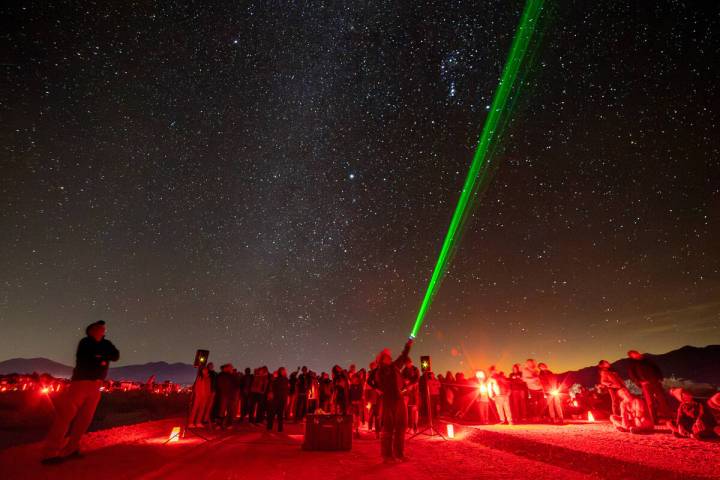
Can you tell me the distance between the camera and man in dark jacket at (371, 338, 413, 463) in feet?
22.1

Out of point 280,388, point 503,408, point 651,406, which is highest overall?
point 280,388

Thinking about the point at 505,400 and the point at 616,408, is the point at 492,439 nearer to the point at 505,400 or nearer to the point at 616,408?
the point at 505,400

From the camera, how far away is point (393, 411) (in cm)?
677

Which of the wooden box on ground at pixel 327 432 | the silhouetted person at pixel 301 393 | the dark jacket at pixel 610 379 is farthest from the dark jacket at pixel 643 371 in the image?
the silhouetted person at pixel 301 393

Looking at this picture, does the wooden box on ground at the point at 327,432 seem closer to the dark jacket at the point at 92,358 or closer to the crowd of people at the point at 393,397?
the crowd of people at the point at 393,397

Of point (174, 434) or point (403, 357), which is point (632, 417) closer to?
point (403, 357)

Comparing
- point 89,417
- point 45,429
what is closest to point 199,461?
point 89,417

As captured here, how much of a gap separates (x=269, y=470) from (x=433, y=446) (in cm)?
446

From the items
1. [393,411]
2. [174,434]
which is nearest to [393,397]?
[393,411]

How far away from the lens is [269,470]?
230 inches

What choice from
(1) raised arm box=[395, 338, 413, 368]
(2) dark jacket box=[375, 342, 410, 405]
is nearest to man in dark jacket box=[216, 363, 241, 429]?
(2) dark jacket box=[375, 342, 410, 405]

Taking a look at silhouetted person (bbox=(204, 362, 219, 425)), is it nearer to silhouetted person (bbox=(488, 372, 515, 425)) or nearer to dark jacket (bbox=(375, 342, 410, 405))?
dark jacket (bbox=(375, 342, 410, 405))

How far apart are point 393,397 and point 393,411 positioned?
0.24 metres

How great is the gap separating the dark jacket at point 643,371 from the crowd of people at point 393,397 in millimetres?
23
